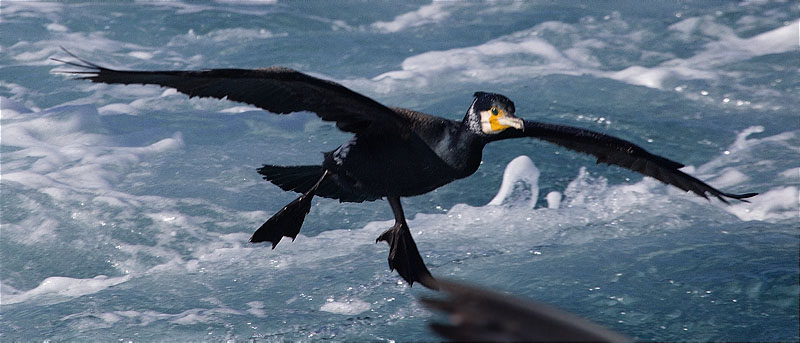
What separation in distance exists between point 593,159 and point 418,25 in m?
4.97

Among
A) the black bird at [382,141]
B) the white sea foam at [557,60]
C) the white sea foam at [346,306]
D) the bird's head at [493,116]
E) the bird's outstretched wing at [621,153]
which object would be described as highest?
the white sea foam at [557,60]

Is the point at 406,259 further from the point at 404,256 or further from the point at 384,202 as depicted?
the point at 384,202

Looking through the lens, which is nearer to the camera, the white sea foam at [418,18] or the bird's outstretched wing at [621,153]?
the bird's outstretched wing at [621,153]

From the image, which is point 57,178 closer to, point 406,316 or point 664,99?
point 406,316

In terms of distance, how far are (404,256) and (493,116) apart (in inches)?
42.1

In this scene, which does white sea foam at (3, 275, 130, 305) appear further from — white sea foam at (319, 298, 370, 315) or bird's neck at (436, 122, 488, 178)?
bird's neck at (436, 122, 488, 178)

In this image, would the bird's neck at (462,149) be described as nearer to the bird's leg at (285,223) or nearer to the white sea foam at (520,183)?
the bird's leg at (285,223)

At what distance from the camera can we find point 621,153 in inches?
194

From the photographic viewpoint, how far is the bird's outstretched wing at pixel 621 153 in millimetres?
4758

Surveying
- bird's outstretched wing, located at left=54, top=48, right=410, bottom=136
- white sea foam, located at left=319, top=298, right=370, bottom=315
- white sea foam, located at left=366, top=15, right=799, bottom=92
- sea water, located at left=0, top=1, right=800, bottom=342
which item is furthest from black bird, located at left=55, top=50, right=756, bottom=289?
white sea foam, located at left=366, top=15, right=799, bottom=92

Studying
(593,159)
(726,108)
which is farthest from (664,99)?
(593,159)

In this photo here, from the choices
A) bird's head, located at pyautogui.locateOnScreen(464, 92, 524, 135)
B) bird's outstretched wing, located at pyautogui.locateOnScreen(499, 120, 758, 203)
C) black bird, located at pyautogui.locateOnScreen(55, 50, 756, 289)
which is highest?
bird's outstretched wing, located at pyautogui.locateOnScreen(499, 120, 758, 203)

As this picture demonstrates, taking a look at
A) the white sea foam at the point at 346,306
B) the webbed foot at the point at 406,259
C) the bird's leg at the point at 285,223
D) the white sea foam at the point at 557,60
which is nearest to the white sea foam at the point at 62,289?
the bird's leg at the point at 285,223

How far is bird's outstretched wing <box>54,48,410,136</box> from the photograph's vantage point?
3619 mm
